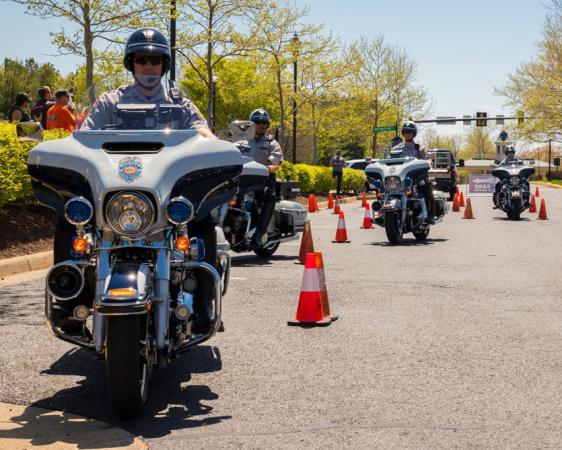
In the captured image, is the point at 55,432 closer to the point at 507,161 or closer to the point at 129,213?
the point at 129,213

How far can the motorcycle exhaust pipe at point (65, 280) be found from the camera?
5273mm

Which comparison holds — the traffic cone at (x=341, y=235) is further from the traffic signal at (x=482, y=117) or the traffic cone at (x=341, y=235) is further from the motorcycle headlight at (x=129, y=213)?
the traffic signal at (x=482, y=117)

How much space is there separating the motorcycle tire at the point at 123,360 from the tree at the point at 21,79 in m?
62.1

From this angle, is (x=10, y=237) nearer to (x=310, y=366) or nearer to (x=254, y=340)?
(x=254, y=340)

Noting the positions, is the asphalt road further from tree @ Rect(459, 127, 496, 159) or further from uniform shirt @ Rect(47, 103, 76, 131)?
tree @ Rect(459, 127, 496, 159)

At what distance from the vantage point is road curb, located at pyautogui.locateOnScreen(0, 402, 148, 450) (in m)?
4.71

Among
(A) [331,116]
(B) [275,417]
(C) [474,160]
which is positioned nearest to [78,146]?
(B) [275,417]

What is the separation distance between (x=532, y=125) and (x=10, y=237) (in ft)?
203

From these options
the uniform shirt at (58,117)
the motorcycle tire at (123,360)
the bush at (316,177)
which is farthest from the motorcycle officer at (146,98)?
the bush at (316,177)

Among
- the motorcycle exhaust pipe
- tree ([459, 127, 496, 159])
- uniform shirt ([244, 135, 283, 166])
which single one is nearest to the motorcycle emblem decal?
the motorcycle exhaust pipe

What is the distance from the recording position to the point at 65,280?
531 centimetres

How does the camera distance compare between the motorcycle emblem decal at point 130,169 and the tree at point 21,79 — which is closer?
the motorcycle emblem decal at point 130,169

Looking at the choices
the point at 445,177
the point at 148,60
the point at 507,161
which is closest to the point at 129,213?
the point at 148,60

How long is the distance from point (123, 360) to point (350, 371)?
1977mm
